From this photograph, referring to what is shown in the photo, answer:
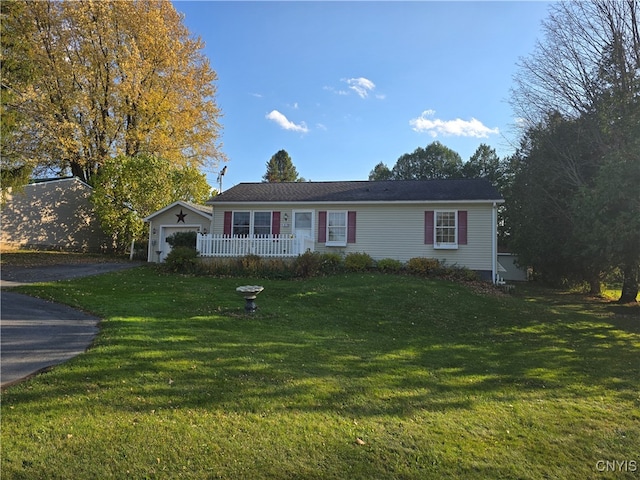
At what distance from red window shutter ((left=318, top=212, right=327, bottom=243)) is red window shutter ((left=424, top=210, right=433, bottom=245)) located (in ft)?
13.9

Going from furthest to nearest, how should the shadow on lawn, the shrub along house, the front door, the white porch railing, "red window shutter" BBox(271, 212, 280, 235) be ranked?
"red window shutter" BBox(271, 212, 280, 235), the front door, the shrub along house, the white porch railing, the shadow on lawn

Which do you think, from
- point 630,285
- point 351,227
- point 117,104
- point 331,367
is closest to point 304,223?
point 351,227

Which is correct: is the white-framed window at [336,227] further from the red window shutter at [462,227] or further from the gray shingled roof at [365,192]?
the red window shutter at [462,227]

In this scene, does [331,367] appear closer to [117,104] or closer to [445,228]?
[445,228]

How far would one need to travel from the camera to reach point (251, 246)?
→ 16031 millimetres

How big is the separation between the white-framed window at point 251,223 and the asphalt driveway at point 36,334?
911 centimetres

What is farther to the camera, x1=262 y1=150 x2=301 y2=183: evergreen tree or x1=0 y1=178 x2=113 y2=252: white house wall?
x1=262 y1=150 x2=301 y2=183: evergreen tree

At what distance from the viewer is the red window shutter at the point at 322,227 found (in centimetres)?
1741

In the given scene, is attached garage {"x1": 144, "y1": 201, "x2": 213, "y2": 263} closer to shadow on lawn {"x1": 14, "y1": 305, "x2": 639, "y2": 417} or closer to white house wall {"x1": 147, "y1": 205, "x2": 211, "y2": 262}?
white house wall {"x1": 147, "y1": 205, "x2": 211, "y2": 262}

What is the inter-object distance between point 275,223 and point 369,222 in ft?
13.8

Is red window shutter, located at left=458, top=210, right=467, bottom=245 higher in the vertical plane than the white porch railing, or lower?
higher
